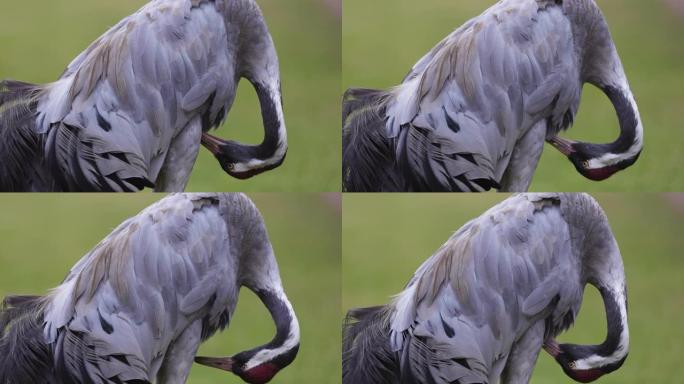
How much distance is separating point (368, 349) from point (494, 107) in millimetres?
700

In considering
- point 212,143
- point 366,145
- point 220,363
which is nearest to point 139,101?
point 212,143

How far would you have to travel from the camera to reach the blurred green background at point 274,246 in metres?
2.48

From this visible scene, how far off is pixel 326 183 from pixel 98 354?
72 cm

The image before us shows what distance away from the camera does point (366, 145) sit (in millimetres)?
2557

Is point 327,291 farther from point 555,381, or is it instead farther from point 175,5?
point 175,5

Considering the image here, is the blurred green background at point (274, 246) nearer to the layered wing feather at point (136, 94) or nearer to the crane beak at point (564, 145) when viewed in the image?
the layered wing feather at point (136, 94)

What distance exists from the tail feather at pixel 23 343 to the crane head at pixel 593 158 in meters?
1.38

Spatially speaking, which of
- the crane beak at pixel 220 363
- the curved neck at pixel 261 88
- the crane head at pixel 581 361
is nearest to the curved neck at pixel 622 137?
the crane head at pixel 581 361

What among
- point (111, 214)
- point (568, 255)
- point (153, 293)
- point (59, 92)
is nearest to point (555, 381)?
point (568, 255)

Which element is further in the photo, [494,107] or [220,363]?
[220,363]

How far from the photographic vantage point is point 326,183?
259cm

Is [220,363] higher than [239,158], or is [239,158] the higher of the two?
[239,158]

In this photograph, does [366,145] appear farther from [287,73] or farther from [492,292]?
[492,292]

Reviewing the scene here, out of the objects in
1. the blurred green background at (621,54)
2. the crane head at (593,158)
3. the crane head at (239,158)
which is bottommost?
the crane head at (239,158)
